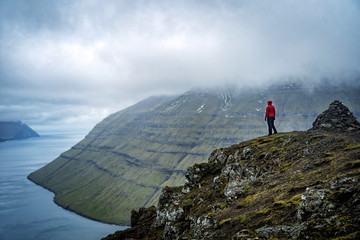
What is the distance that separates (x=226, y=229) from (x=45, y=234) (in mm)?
216870

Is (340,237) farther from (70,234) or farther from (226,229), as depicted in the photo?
(70,234)

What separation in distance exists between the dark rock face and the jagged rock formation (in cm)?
21

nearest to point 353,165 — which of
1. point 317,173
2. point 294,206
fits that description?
point 317,173

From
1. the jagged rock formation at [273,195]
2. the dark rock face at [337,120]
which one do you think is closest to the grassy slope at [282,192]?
the jagged rock formation at [273,195]

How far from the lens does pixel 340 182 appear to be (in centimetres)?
1680

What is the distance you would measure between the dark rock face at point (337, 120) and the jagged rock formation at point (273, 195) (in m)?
0.21

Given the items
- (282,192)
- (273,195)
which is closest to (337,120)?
(282,192)

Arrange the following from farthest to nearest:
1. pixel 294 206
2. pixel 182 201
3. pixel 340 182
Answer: pixel 182 201
pixel 294 206
pixel 340 182

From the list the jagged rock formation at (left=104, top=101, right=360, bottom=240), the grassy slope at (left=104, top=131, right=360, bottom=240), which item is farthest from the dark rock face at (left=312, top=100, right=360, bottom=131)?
→ the grassy slope at (left=104, top=131, right=360, bottom=240)

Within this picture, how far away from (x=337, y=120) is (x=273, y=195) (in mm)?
28334

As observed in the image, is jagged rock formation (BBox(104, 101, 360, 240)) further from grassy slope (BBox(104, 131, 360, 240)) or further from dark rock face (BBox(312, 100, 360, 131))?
dark rock face (BBox(312, 100, 360, 131))

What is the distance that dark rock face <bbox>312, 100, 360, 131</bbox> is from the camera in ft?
131

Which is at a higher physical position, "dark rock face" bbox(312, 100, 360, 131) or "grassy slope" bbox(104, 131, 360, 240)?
"dark rock face" bbox(312, 100, 360, 131)

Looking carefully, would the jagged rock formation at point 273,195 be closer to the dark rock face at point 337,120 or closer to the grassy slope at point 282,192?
the grassy slope at point 282,192
